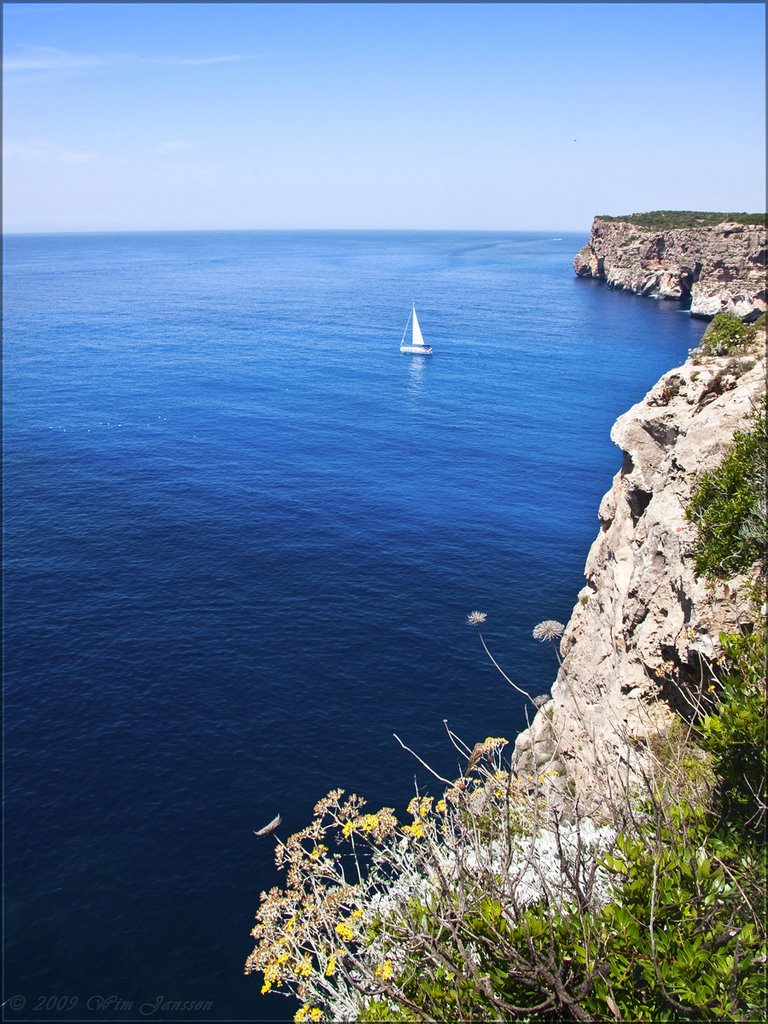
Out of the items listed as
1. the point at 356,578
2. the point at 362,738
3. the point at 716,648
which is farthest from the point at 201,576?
the point at 716,648

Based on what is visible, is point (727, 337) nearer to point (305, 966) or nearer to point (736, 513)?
point (736, 513)

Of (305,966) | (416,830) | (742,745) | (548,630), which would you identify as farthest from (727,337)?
(305,966)

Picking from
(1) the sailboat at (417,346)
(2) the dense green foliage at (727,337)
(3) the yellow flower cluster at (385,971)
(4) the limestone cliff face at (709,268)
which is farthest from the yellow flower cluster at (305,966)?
(4) the limestone cliff face at (709,268)

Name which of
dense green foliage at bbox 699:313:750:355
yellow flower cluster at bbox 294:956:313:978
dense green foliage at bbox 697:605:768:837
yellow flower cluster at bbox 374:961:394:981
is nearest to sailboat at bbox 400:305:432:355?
dense green foliage at bbox 699:313:750:355

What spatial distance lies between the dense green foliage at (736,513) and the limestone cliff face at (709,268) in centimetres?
12772

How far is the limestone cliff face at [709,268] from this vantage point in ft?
489

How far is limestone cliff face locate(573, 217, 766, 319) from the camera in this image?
149m

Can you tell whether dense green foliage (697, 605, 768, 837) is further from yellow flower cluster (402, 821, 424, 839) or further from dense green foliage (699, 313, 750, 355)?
dense green foliage (699, 313, 750, 355)

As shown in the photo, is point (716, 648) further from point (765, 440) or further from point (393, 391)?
point (393, 391)

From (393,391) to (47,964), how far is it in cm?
8993

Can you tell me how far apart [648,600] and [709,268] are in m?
163

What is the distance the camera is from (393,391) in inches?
4323

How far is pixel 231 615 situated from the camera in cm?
5281

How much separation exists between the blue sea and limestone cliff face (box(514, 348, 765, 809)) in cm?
1226
